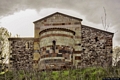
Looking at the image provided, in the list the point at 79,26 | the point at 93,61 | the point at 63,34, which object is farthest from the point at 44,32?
the point at 93,61

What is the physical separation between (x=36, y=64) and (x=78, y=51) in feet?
11.9

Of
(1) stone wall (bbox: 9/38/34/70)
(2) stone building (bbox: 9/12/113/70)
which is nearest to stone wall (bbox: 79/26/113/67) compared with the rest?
(2) stone building (bbox: 9/12/113/70)

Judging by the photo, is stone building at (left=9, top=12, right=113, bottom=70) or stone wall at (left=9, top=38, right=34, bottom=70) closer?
stone building at (left=9, top=12, right=113, bottom=70)

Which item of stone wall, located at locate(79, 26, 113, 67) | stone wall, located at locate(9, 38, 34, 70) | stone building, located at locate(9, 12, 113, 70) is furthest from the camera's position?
stone wall, located at locate(9, 38, 34, 70)

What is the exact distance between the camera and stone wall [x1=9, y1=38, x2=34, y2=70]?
23.2 m

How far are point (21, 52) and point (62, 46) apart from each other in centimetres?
460

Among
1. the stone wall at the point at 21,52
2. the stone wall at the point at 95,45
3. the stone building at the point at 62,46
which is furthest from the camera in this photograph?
the stone wall at the point at 21,52

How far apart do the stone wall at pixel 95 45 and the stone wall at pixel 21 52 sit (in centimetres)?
444

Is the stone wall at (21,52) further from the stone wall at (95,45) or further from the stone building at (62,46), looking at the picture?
the stone wall at (95,45)

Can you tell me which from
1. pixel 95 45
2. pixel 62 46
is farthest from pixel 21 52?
pixel 95 45

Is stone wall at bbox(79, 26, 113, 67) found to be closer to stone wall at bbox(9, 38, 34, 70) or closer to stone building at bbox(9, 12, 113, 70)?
stone building at bbox(9, 12, 113, 70)

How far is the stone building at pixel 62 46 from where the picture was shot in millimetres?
20391

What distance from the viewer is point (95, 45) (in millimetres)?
22422

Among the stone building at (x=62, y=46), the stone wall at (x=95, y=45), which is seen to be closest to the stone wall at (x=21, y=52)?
the stone building at (x=62, y=46)
